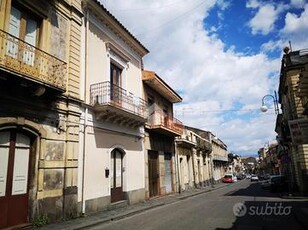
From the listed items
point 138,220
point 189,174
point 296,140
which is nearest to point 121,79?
point 138,220

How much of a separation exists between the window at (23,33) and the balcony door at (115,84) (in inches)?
183

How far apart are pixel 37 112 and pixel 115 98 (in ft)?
17.4

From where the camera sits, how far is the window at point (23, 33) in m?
8.96

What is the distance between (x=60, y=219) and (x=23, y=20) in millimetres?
7012

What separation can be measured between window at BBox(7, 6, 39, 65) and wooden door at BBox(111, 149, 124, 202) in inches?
275

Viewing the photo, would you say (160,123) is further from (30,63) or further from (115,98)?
(30,63)

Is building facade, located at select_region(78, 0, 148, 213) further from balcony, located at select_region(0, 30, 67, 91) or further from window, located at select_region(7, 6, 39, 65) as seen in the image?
window, located at select_region(7, 6, 39, 65)

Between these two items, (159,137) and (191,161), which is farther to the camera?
(191,161)

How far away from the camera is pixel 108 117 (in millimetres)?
13961

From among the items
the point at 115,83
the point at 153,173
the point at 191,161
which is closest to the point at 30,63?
the point at 115,83

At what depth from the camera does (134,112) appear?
51.5 feet

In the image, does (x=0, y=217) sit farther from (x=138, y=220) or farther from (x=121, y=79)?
(x=121, y=79)

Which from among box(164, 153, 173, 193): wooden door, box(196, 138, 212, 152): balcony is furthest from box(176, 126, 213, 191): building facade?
box(164, 153, 173, 193): wooden door

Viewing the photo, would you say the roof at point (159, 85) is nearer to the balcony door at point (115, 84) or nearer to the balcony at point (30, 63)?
the balcony door at point (115, 84)
